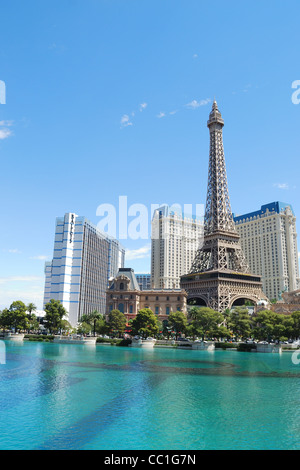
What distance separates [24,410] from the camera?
30.4 m

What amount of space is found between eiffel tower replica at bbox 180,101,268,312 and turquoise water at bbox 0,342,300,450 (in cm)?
8090

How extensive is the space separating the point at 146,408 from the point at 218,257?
114572 millimetres

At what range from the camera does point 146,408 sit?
3191 cm

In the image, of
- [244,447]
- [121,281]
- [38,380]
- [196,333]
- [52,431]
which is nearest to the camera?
[244,447]

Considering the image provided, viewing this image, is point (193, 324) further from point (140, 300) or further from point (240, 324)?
point (140, 300)

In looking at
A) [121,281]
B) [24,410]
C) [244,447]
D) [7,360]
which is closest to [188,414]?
[244,447]

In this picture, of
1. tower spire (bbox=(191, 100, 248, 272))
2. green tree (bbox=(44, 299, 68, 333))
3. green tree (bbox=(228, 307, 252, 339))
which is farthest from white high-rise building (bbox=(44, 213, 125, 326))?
green tree (bbox=(228, 307, 252, 339))

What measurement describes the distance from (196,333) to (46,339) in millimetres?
46694

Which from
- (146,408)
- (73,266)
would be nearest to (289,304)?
(73,266)

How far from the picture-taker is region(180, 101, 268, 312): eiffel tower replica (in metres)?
135

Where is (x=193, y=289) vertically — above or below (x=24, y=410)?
above

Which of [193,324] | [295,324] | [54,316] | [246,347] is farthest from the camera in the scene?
[54,316]
